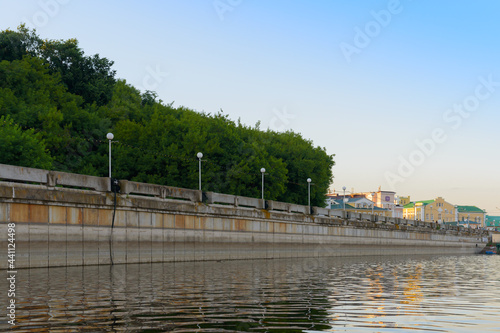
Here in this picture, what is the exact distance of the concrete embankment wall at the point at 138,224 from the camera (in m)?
27.5

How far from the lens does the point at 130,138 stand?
69.0 m

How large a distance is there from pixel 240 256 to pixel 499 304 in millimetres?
31600

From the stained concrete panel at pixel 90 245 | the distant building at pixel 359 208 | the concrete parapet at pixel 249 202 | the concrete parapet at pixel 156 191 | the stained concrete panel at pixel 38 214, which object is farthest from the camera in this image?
the distant building at pixel 359 208

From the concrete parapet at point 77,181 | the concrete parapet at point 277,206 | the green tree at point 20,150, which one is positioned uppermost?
the green tree at point 20,150

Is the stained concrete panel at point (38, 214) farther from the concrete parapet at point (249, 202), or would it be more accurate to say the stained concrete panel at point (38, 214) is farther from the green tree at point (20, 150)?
the green tree at point (20, 150)

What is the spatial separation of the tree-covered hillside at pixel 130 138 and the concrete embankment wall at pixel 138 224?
13.7 m

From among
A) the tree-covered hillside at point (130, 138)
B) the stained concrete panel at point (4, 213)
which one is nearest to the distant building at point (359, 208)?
the tree-covered hillside at point (130, 138)

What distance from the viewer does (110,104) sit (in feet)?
267

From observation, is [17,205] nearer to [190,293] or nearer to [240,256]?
[190,293]

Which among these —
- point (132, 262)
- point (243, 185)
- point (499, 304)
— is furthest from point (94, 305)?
point (243, 185)

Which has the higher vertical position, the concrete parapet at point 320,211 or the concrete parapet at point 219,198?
the concrete parapet at point 219,198

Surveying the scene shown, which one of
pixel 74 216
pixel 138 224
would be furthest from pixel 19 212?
pixel 138 224

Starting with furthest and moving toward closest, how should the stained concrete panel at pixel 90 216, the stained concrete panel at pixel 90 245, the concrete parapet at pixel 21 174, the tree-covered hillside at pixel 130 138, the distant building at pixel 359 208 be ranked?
1. the distant building at pixel 359 208
2. the tree-covered hillside at pixel 130 138
3. the stained concrete panel at pixel 90 216
4. the stained concrete panel at pixel 90 245
5. the concrete parapet at pixel 21 174

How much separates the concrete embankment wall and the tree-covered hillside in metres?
13.7
